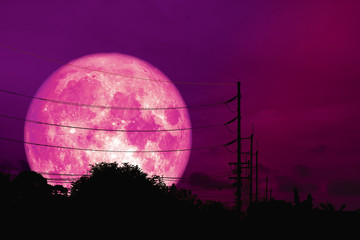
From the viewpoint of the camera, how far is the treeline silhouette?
77.1 ft

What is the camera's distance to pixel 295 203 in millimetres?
23375

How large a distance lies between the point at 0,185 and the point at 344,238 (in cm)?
1952

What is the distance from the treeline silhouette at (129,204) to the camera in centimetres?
2350

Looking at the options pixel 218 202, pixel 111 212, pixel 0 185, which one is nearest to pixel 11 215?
pixel 0 185

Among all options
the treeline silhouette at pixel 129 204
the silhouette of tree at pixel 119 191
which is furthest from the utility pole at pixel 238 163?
the silhouette of tree at pixel 119 191

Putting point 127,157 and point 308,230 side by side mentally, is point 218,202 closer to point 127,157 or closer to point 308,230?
point 308,230

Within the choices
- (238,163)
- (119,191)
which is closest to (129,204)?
(119,191)

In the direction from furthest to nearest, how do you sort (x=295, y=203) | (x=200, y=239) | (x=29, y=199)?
1. (x=200, y=239)
2. (x=29, y=199)
3. (x=295, y=203)

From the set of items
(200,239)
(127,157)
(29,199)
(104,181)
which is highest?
(127,157)

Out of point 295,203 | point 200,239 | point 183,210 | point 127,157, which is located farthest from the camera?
point 127,157

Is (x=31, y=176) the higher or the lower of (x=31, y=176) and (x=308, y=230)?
the higher

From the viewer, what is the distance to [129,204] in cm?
3706

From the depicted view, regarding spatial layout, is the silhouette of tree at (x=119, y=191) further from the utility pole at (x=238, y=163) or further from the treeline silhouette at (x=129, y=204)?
the utility pole at (x=238, y=163)

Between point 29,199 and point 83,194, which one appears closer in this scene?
point 29,199
